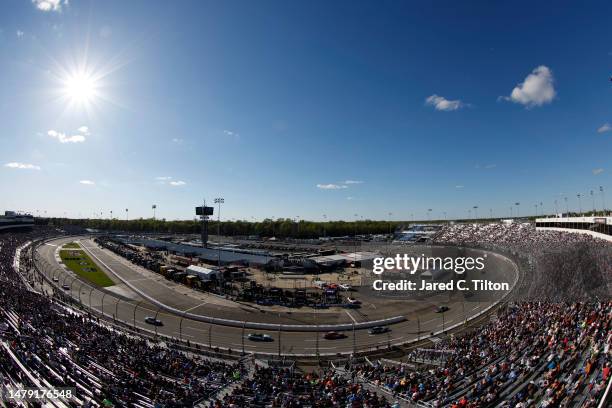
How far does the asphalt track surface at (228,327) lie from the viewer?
30078 mm

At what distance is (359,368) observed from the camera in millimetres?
23781

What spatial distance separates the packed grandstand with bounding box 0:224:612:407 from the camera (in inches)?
687

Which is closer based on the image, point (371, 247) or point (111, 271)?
point (111, 271)

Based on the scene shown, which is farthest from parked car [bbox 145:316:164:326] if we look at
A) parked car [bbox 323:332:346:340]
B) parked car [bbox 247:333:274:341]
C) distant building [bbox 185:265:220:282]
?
parked car [bbox 323:332:346:340]

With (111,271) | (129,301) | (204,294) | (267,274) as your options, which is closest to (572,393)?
(204,294)

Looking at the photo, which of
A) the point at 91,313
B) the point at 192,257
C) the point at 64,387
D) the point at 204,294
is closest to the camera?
the point at 64,387

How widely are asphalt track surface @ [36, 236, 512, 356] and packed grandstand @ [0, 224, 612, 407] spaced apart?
10.2 feet

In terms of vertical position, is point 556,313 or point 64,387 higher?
point 556,313

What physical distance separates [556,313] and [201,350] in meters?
28.6

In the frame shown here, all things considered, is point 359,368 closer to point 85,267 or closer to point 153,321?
point 153,321

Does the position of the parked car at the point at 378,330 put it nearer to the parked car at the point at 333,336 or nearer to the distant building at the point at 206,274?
the parked car at the point at 333,336

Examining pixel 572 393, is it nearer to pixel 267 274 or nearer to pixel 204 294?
pixel 204 294

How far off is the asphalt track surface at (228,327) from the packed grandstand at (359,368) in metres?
3.11

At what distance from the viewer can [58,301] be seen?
140ft
